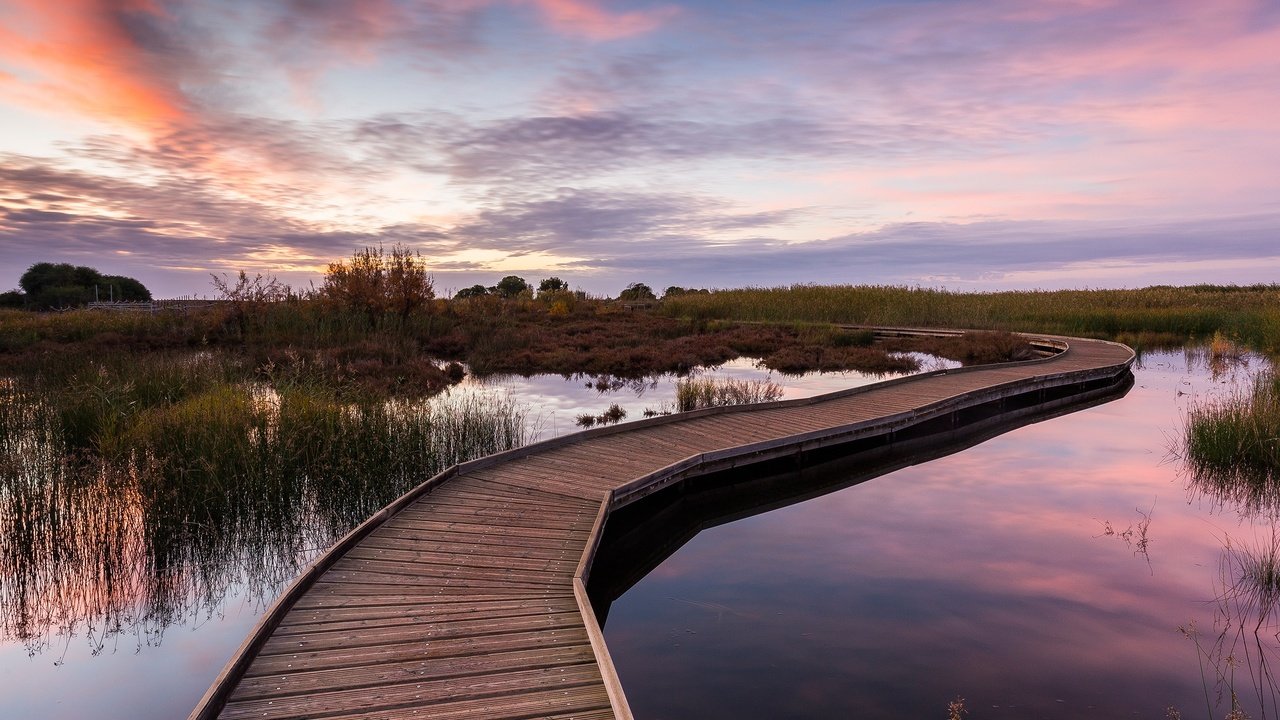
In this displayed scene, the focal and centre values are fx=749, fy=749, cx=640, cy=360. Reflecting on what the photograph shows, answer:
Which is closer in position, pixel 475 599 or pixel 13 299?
pixel 475 599

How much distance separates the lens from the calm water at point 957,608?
16.2 feet

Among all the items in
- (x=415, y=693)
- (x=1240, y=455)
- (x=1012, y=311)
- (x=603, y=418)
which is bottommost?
(x=415, y=693)

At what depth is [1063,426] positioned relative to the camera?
13.6 metres

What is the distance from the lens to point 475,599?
16.2ft

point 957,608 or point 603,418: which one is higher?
point 603,418

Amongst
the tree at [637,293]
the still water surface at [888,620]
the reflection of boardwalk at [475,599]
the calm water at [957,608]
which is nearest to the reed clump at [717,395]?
the reflection of boardwalk at [475,599]

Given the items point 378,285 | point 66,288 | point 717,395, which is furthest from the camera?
point 66,288

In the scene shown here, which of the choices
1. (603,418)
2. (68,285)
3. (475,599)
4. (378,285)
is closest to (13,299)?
(68,285)

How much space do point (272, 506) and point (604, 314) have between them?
24907mm

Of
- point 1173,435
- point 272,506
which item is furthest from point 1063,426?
point 272,506

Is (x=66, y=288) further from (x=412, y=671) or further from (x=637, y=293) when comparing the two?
(x=412, y=671)

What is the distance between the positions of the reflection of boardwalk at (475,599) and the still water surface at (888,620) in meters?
0.85

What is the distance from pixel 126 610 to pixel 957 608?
6663 mm

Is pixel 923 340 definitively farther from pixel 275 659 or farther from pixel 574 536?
pixel 275 659
